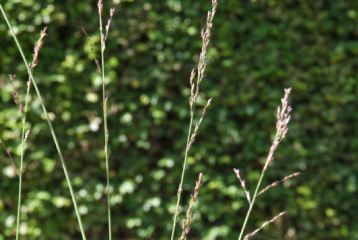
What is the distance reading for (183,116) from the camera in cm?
305

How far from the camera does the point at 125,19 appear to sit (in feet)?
9.92

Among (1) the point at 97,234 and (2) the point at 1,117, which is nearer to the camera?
(2) the point at 1,117

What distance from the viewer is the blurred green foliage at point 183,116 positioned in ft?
9.77

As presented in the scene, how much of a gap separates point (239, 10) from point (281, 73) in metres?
0.49

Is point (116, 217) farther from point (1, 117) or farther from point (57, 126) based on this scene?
point (1, 117)

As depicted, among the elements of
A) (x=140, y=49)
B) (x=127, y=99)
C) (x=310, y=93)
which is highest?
(x=140, y=49)

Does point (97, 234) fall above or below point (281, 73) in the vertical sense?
below

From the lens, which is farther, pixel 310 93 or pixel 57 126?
pixel 310 93

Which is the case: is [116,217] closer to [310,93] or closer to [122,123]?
[122,123]

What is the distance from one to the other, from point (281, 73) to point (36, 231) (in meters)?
1.84

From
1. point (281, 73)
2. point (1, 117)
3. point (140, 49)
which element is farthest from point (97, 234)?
point (281, 73)

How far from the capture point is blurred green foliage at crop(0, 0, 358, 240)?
9.77 ft

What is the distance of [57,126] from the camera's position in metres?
2.98

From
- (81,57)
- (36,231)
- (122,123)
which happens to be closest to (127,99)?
(122,123)
